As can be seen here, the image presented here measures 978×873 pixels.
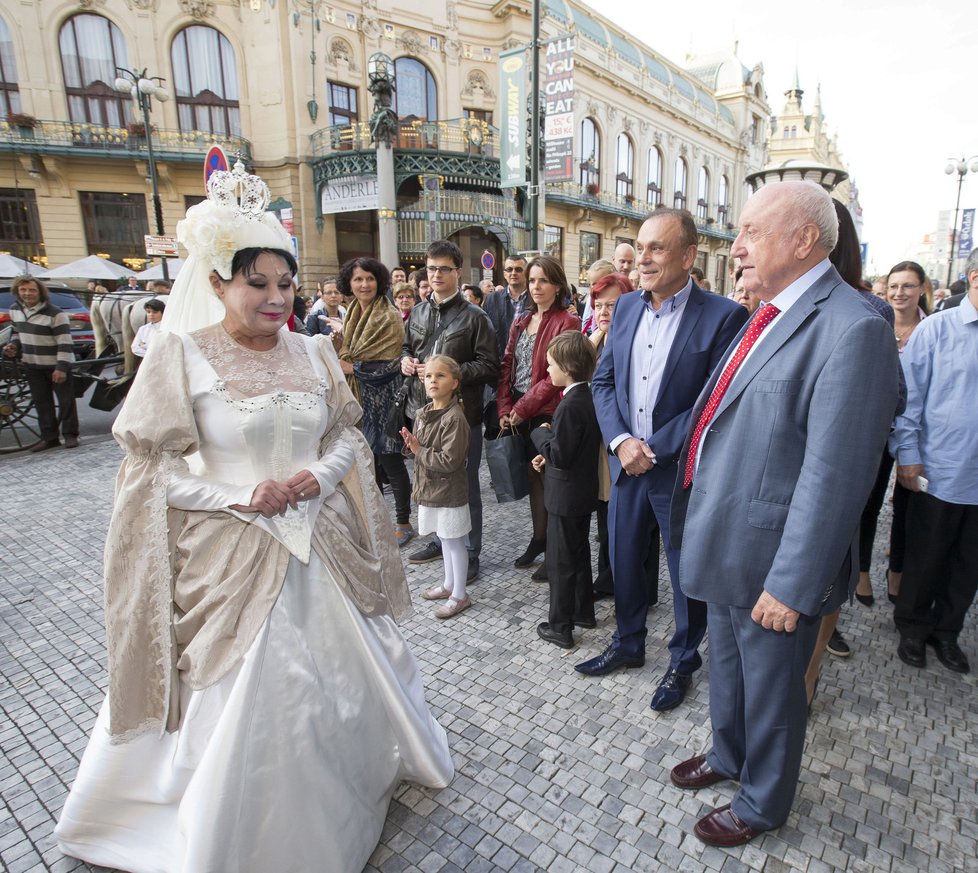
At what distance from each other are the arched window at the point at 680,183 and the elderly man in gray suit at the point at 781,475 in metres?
34.8

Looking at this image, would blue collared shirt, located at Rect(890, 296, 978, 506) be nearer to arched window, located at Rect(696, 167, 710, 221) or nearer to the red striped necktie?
the red striped necktie

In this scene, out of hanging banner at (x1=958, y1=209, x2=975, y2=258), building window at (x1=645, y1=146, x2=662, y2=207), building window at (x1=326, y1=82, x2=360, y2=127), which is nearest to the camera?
building window at (x1=326, y1=82, x2=360, y2=127)

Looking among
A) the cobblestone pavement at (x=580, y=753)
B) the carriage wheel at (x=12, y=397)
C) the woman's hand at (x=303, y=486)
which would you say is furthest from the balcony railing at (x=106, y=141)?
the woman's hand at (x=303, y=486)

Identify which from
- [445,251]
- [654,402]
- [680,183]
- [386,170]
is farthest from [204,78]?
[680,183]

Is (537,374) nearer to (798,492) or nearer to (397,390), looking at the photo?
(397,390)

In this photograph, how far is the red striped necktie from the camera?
1.92m

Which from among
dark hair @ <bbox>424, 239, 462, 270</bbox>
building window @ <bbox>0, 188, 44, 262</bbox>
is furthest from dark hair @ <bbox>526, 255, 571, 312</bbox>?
building window @ <bbox>0, 188, 44, 262</bbox>

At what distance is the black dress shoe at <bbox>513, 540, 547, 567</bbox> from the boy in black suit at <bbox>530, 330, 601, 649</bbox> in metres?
0.91

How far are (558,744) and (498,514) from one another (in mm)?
2807

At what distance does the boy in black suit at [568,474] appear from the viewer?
3.00 m

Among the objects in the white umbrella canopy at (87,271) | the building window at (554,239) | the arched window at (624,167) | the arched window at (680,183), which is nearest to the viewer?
the white umbrella canopy at (87,271)

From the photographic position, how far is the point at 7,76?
17953 mm

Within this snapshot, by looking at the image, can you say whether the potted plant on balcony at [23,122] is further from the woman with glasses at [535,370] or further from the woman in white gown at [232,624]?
the woman in white gown at [232,624]

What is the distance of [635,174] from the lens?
2967cm
